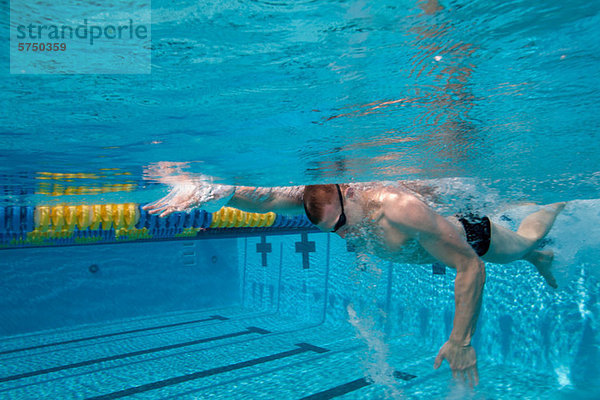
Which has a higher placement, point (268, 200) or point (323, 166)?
point (323, 166)

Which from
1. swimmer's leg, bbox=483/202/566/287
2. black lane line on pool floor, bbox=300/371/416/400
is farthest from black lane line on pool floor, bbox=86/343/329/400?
swimmer's leg, bbox=483/202/566/287

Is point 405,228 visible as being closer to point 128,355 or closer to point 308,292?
point 128,355

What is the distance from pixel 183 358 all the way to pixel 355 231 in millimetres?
6162

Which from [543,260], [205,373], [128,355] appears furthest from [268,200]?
[128,355]

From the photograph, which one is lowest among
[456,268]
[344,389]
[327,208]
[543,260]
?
[344,389]

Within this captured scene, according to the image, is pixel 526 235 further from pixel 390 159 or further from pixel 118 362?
pixel 118 362

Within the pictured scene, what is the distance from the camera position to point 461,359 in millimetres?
2975

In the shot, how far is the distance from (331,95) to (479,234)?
228 cm

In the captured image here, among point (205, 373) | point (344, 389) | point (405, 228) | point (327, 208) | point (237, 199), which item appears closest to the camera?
point (405, 228)

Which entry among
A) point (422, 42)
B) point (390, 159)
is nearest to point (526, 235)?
point (390, 159)

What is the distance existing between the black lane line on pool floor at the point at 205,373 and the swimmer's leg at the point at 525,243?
5.07 metres

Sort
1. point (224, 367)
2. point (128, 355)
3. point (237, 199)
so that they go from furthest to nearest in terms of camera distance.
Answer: point (128, 355) → point (224, 367) → point (237, 199)

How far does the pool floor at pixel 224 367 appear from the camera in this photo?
6418 mm

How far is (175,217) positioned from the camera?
758 centimetres
